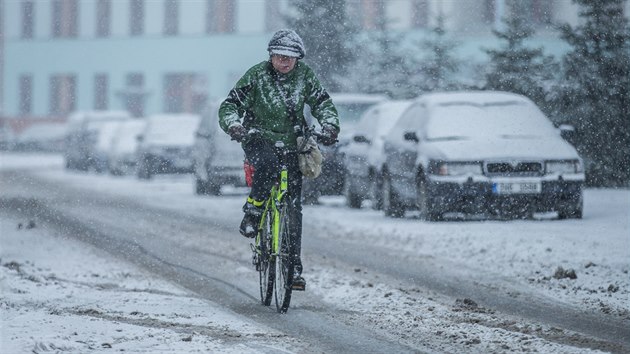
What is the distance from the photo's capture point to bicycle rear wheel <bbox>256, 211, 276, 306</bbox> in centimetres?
853

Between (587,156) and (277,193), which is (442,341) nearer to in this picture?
(277,193)

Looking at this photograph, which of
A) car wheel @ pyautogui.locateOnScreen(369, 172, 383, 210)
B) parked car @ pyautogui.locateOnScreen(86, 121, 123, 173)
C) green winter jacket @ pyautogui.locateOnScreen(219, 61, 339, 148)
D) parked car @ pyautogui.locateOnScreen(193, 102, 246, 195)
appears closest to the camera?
green winter jacket @ pyautogui.locateOnScreen(219, 61, 339, 148)

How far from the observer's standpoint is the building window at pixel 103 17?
Result: 221 ft

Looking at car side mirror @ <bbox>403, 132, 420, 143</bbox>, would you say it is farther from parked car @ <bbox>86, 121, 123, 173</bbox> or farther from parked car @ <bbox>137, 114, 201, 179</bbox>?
parked car @ <bbox>86, 121, 123, 173</bbox>

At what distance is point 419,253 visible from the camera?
13.1 m

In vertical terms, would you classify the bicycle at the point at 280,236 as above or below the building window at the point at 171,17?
below

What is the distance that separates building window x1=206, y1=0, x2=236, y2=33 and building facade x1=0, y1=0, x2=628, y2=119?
48 mm

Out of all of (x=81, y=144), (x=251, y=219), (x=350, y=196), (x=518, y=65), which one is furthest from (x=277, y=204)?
(x=81, y=144)

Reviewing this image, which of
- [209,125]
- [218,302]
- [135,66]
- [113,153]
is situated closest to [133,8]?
[135,66]

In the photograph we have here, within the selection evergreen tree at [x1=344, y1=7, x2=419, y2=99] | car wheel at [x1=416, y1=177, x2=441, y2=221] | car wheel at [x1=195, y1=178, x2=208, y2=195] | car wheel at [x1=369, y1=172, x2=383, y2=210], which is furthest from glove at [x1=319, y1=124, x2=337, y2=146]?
evergreen tree at [x1=344, y1=7, x2=419, y2=99]

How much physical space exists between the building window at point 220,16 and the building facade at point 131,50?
0.16 ft

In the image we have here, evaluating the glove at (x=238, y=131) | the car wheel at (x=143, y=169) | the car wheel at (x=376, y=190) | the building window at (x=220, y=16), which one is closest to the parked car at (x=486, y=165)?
the car wheel at (x=376, y=190)

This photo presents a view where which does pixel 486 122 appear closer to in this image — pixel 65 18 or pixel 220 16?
pixel 220 16

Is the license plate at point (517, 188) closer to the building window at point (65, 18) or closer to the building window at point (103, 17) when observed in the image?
the building window at point (103, 17)
